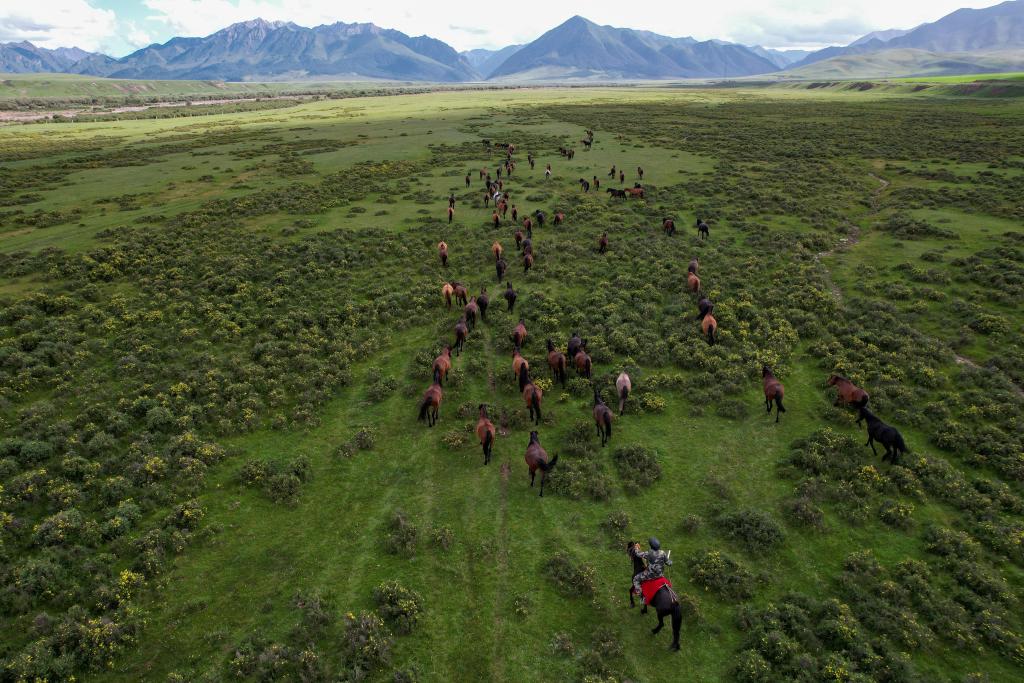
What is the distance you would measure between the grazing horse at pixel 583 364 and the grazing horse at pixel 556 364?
54cm

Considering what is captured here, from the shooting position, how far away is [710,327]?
69.1 ft

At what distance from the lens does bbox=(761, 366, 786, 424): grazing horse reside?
16.4 meters

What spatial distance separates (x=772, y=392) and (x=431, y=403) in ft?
38.7

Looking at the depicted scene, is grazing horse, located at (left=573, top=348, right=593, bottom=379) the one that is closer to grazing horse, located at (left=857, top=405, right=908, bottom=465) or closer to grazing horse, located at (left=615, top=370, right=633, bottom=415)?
grazing horse, located at (left=615, top=370, right=633, bottom=415)

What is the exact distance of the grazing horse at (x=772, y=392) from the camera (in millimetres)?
16391

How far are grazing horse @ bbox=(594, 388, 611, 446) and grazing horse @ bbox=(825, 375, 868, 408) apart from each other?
837cm

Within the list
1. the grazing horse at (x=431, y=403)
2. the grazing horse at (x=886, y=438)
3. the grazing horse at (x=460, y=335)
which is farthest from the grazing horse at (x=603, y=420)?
the grazing horse at (x=886, y=438)

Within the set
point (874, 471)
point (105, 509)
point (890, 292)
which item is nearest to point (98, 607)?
point (105, 509)

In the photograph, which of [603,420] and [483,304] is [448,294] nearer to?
[483,304]

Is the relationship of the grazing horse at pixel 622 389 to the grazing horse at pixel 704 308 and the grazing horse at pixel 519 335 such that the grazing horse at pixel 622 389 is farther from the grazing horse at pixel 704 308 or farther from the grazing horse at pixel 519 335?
the grazing horse at pixel 704 308

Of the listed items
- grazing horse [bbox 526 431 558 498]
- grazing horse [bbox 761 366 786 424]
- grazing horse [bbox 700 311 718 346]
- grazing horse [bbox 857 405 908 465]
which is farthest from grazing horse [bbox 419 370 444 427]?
grazing horse [bbox 857 405 908 465]

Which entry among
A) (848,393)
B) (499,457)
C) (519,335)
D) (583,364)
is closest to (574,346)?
(583,364)

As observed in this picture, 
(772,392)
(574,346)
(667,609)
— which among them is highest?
(574,346)

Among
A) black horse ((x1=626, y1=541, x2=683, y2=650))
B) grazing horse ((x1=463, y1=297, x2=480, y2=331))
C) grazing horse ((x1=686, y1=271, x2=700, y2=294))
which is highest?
grazing horse ((x1=686, y1=271, x2=700, y2=294))
